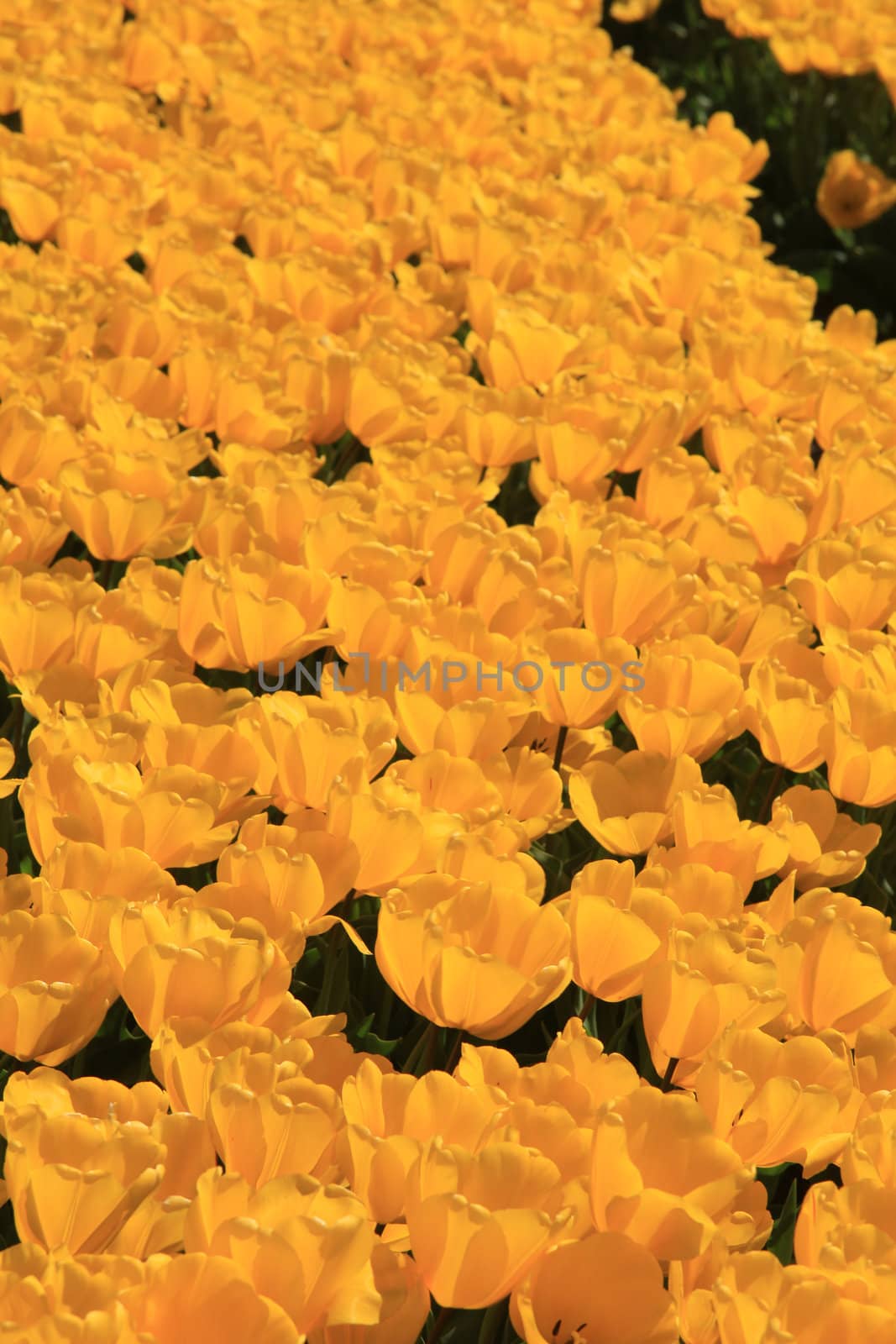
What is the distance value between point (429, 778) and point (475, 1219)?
64 cm

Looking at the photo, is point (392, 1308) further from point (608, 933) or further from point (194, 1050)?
point (608, 933)

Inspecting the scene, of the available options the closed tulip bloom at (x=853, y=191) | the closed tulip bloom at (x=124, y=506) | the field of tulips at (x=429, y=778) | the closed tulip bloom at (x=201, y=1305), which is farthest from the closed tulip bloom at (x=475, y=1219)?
the closed tulip bloom at (x=853, y=191)

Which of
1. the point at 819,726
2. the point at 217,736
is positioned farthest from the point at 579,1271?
the point at 819,726

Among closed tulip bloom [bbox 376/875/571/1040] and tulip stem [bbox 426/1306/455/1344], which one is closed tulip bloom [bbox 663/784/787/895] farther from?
tulip stem [bbox 426/1306/455/1344]

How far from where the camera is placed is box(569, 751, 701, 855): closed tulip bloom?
173 centimetres

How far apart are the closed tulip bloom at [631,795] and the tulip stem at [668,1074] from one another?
0.87ft

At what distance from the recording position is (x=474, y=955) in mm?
1379

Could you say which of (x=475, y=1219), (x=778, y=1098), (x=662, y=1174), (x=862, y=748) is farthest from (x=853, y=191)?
(x=475, y=1219)

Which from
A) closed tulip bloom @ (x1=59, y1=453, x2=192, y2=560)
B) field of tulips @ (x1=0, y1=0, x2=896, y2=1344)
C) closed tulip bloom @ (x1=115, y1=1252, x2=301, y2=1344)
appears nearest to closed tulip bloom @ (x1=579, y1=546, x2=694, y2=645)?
field of tulips @ (x1=0, y1=0, x2=896, y2=1344)

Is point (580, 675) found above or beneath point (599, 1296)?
above

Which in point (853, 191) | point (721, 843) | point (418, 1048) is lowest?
point (418, 1048)

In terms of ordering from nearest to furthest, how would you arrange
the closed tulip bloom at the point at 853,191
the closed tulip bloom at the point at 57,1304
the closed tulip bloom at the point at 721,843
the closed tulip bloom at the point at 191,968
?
1. the closed tulip bloom at the point at 57,1304
2. the closed tulip bloom at the point at 191,968
3. the closed tulip bloom at the point at 721,843
4. the closed tulip bloom at the point at 853,191

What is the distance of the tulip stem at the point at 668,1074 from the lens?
1487 mm

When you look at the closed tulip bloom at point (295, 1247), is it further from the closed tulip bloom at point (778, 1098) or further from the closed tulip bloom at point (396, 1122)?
the closed tulip bloom at point (778, 1098)
